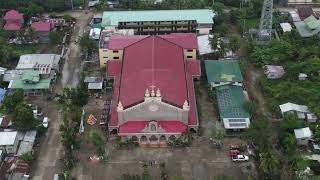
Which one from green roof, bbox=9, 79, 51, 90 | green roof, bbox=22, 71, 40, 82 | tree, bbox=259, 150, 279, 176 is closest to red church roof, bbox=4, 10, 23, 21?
green roof, bbox=22, 71, 40, 82

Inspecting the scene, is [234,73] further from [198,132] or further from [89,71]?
[89,71]

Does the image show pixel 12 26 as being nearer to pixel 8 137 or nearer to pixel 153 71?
pixel 8 137

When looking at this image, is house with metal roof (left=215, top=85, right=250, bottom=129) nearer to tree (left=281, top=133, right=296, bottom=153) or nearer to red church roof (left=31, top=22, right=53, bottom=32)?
tree (left=281, top=133, right=296, bottom=153)

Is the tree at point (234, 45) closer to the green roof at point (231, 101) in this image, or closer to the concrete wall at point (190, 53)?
the concrete wall at point (190, 53)

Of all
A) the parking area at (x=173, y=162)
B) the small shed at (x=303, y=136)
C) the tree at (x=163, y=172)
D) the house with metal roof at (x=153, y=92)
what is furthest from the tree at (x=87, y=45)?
the small shed at (x=303, y=136)

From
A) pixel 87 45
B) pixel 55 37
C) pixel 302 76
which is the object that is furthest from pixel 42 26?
pixel 302 76

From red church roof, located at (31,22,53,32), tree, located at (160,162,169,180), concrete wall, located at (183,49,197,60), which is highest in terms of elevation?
red church roof, located at (31,22,53,32)
